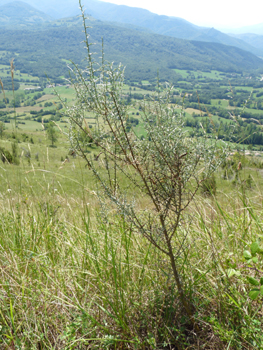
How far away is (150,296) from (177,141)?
1456mm

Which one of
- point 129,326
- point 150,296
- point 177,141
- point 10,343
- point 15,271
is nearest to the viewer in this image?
point 177,141

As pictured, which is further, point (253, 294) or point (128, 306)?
point (128, 306)

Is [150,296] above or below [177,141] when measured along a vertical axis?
below

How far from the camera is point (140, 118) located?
203 centimetres

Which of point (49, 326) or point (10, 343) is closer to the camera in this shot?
point (10, 343)

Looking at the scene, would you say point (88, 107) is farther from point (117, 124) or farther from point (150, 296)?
point (150, 296)

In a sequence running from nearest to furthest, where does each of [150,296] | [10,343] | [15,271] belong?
[10,343] → [150,296] → [15,271]

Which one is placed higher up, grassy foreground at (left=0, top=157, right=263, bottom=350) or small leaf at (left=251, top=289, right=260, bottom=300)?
small leaf at (left=251, top=289, right=260, bottom=300)

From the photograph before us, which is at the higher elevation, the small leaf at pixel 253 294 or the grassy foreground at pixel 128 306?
the small leaf at pixel 253 294

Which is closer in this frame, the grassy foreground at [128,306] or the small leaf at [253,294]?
the small leaf at [253,294]

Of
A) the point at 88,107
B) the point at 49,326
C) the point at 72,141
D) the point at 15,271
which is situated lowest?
the point at 49,326

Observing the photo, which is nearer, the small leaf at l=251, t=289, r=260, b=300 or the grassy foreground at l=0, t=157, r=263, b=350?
the small leaf at l=251, t=289, r=260, b=300

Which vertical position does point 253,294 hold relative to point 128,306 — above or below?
above

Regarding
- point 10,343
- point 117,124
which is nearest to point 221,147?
point 117,124
